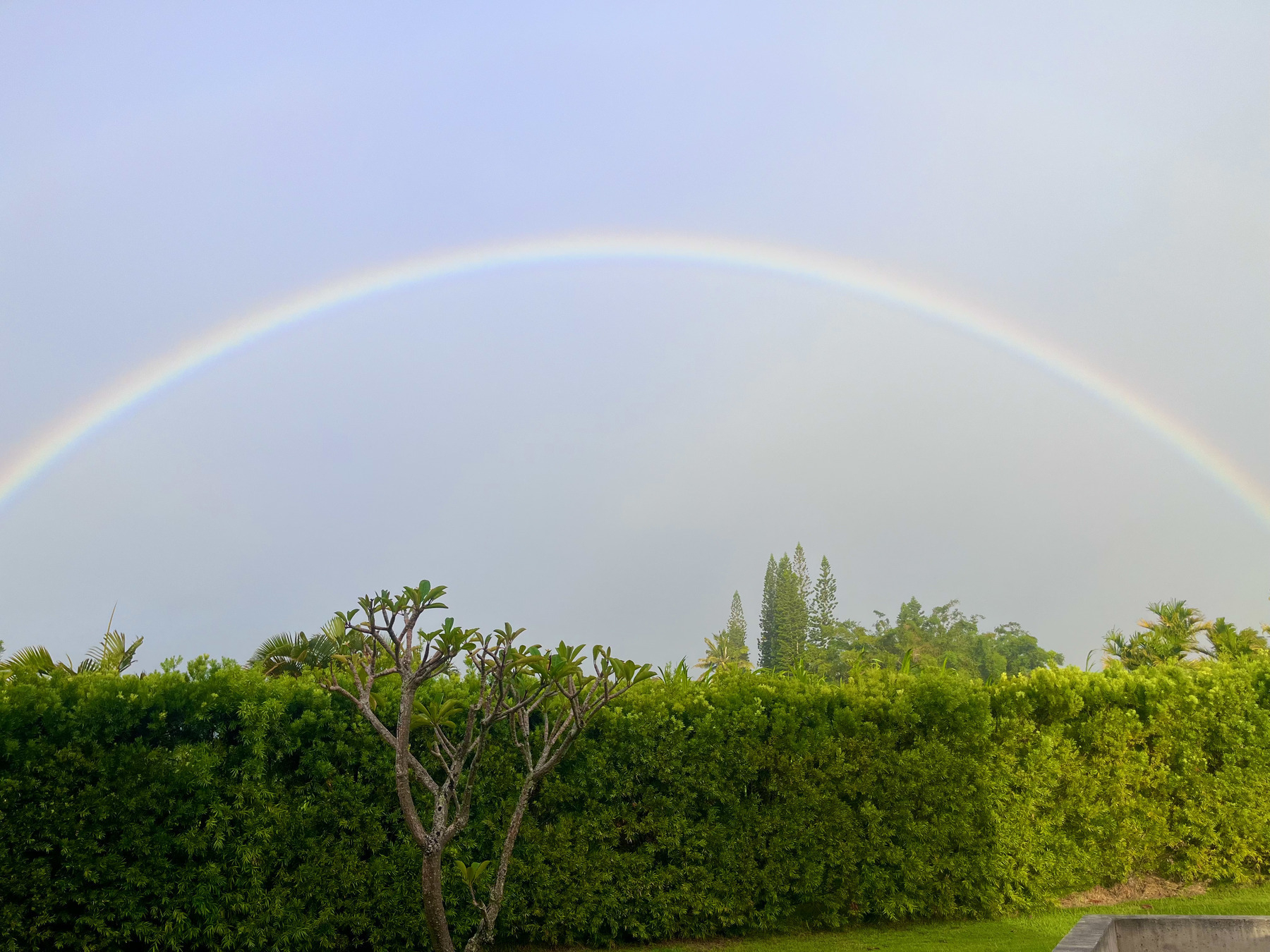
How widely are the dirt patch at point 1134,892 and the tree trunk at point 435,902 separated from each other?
6.88 m

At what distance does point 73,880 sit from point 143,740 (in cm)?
110

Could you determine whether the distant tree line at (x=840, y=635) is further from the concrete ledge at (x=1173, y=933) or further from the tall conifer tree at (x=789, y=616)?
the concrete ledge at (x=1173, y=933)

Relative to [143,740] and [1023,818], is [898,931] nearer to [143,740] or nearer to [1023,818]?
[1023,818]

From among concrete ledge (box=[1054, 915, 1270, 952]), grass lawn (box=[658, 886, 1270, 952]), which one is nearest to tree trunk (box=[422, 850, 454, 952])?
grass lawn (box=[658, 886, 1270, 952])

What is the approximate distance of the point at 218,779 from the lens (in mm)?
6785

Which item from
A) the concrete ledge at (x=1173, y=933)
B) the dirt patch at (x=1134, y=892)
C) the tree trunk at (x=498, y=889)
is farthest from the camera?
the dirt patch at (x=1134, y=892)

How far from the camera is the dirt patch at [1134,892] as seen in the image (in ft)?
30.3

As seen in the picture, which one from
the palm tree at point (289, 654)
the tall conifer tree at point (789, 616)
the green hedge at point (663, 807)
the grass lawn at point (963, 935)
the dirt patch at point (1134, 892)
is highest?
the tall conifer tree at point (789, 616)

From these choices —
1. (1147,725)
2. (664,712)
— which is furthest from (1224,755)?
(664,712)

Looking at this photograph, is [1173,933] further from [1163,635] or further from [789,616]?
[789,616]

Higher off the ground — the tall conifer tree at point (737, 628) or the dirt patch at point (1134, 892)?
the tall conifer tree at point (737, 628)

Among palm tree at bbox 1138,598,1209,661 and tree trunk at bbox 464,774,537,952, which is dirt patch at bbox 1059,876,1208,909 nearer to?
tree trunk at bbox 464,774,537,952

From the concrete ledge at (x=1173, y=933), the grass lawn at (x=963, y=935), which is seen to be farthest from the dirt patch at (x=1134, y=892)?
the concrete ledge at (x=1173, y=933)

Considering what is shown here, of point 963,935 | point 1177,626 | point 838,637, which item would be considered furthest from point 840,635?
point 963,935
